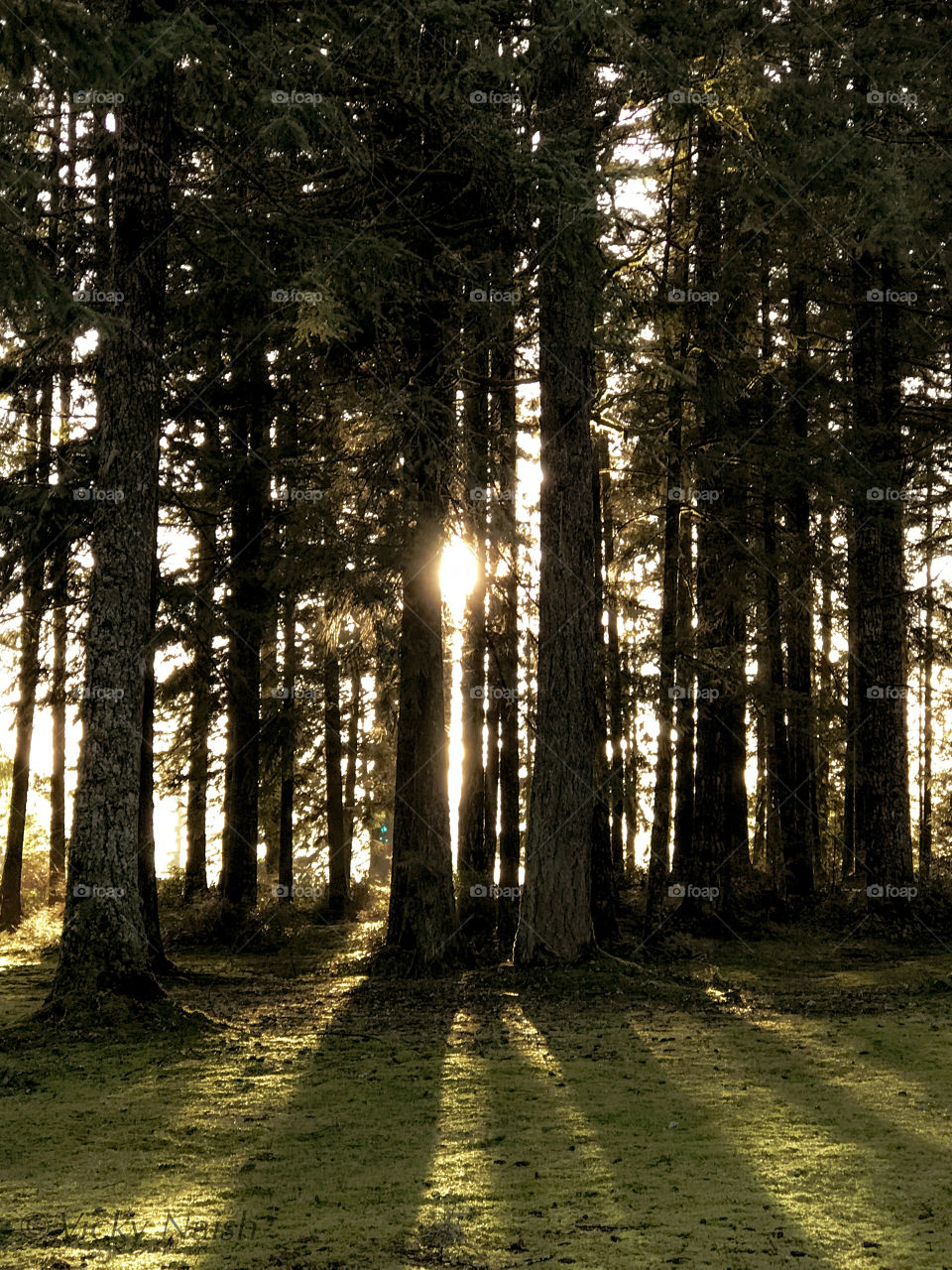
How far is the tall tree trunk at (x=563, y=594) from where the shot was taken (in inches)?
518

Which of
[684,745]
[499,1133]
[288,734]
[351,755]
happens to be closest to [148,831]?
[288,734]

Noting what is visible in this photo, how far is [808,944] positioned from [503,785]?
5.37 m

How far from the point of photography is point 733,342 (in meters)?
19.1

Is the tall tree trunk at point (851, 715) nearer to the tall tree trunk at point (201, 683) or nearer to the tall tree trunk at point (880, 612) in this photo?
the tall tree trunk at point (880, 612)

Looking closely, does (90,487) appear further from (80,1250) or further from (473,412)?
(80,1250)

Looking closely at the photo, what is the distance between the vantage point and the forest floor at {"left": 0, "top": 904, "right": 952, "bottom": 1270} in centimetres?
490

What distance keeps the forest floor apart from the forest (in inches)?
2.0

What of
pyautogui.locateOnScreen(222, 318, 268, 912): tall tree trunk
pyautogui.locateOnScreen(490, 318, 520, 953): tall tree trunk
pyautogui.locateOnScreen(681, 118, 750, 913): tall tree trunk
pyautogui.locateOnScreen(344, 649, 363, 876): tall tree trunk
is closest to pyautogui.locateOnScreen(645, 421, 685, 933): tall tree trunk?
pyautogui.locateOnScreen(681, 118, 750, 913): tall tree trunk

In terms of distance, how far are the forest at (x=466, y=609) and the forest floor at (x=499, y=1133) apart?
5 cm

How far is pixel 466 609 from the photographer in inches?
699

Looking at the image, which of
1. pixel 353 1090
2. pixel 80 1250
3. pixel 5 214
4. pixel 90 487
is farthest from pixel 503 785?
pixel 80 1250

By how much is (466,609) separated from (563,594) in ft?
14.1

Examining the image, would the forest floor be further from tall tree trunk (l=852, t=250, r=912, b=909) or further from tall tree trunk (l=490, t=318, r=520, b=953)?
tall tree trunk (l=852, t=250, r=912, b=909)

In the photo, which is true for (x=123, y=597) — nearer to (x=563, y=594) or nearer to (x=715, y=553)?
(x=563, y=594)
